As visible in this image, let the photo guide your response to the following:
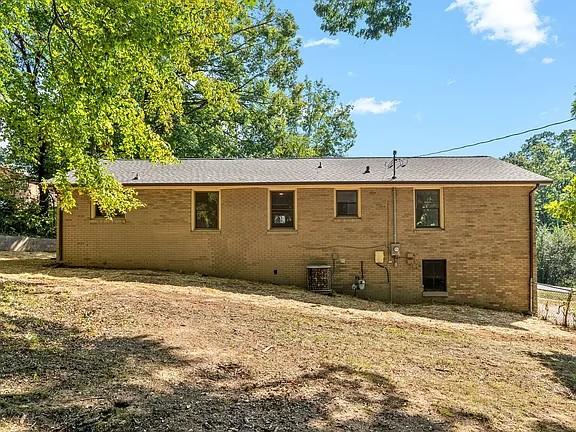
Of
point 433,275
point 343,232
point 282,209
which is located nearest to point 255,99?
point 282,209

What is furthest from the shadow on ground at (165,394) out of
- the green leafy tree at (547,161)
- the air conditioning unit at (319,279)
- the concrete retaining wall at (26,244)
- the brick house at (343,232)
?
the green leafy tree at (547,161)

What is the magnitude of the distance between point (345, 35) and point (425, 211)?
7431 mm

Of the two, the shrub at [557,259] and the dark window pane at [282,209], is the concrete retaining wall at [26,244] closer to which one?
the dark window pane at [282,209]

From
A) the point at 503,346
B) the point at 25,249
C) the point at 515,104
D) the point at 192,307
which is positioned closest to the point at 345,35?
the point at 192,307

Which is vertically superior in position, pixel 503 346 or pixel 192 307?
pixel 192 307

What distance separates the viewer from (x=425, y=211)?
46.1 ft

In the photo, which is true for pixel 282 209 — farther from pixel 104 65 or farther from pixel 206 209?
pixel 104 65

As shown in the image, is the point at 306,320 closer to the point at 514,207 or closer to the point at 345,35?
the point at 345,35

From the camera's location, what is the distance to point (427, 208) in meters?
14.1

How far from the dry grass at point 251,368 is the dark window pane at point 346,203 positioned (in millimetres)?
4614

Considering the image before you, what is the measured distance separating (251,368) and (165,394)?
4.31 feet

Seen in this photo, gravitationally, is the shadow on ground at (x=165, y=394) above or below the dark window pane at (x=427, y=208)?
below

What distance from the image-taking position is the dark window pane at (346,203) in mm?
14113

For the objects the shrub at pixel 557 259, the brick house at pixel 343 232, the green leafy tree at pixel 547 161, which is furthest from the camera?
the green leafy tree at pixel 547 161
